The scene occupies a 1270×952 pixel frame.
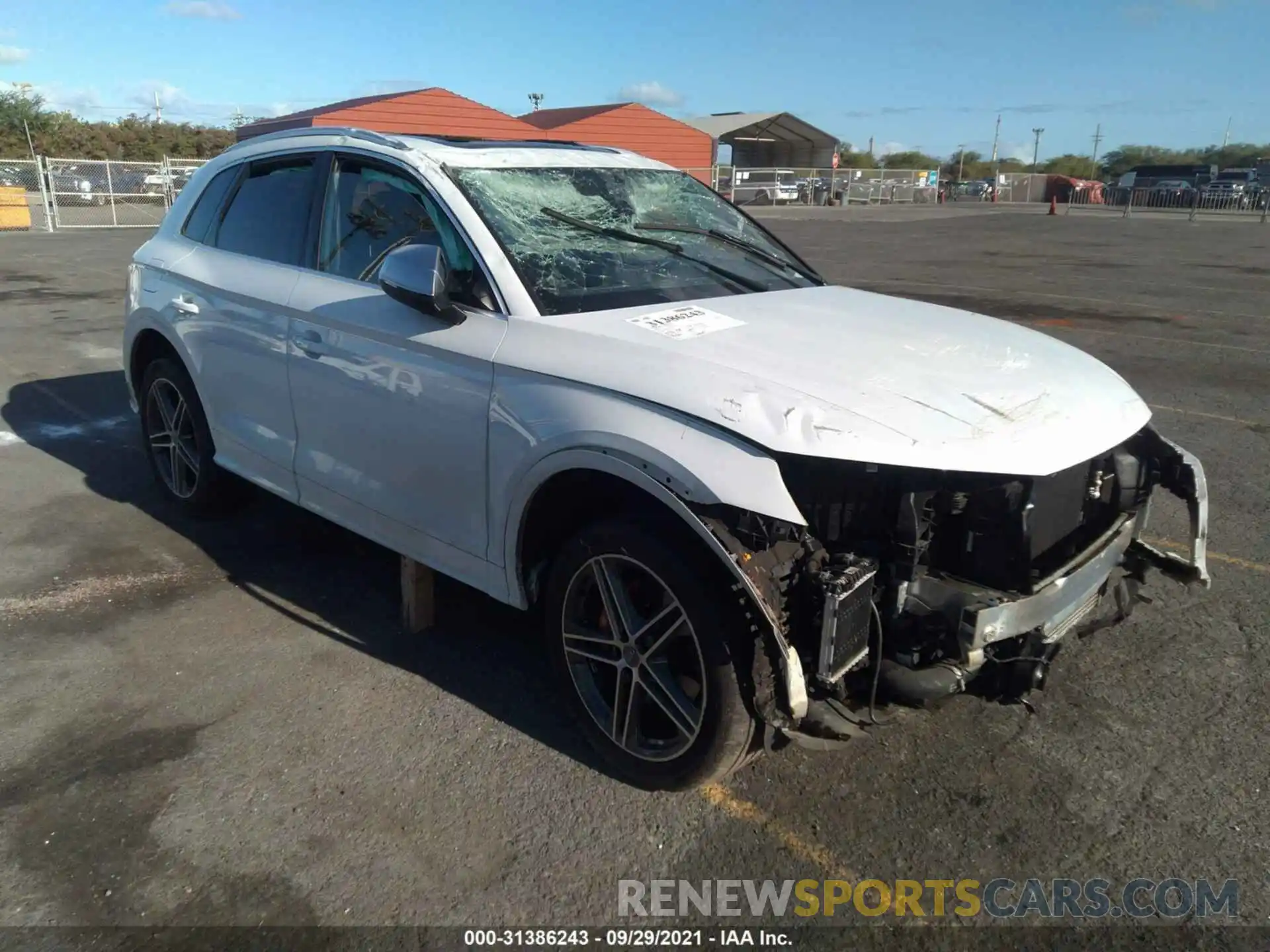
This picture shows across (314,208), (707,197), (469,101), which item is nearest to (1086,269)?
(707,197)

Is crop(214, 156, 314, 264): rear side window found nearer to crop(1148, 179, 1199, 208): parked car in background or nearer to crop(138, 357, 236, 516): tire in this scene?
crop(138, 357, 236, 516): tire

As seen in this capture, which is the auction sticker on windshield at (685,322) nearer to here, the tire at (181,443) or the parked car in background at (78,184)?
the tire at (181,443)

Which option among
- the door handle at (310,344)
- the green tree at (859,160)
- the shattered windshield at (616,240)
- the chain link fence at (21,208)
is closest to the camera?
the shattered windshield at (616,240)

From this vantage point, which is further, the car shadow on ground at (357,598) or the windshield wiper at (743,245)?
the windshield wiper at (743,245)

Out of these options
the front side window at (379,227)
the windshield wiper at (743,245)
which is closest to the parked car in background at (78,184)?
the front side window at (379,227)

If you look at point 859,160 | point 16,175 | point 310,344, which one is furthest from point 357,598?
point 859,160

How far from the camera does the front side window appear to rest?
10.9ft

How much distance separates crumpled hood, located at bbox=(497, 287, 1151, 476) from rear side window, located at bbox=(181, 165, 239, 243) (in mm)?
2582

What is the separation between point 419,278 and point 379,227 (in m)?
0.80

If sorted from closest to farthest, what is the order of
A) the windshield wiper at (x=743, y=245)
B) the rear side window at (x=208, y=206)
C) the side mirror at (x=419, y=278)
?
1. the side mirror at (x=419, y=278)
2. the windshield wiper at (x=743, y=245)
3. the rear side window at (x=208, y=206)

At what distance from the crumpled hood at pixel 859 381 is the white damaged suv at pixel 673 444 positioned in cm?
1

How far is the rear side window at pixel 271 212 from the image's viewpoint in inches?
164

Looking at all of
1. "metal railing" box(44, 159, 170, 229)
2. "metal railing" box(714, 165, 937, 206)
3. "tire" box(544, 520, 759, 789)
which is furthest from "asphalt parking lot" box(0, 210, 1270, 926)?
"metal railing" box(714, 165, 937, 206)

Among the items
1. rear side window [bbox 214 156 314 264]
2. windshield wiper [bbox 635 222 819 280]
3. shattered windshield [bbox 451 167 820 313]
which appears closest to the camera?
shattered windshield [bbox 451 167 820 313]
